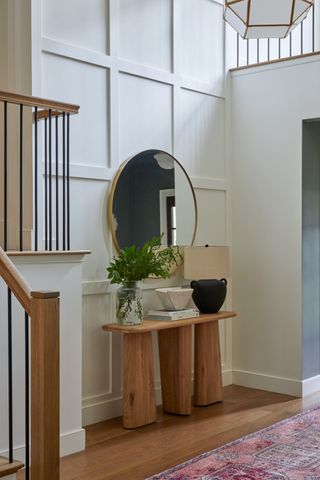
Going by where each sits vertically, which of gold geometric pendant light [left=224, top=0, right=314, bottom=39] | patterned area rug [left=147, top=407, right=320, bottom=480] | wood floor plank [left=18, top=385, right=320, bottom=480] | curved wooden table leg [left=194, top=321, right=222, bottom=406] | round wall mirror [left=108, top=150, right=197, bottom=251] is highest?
gold geometric pendant light [left=224, top=0, right=314, bottom=39]

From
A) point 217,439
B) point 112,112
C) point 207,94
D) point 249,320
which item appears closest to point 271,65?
point 207,94

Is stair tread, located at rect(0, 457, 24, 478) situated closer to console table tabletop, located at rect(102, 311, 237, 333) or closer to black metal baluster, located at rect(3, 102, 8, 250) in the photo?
black metal baluster, located at rect(3, 102, 8, 250)

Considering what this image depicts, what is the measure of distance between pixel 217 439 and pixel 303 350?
61.6 inches

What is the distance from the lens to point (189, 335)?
514 cm

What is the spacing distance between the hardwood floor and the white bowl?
0.80 m

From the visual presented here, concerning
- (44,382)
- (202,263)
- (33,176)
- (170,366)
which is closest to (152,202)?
(202,263)

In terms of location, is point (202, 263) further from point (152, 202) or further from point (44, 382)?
point (44, 382)

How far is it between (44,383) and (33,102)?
74.9 inches

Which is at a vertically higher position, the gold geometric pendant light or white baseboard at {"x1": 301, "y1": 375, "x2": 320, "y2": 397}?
the gold geometric pendant light

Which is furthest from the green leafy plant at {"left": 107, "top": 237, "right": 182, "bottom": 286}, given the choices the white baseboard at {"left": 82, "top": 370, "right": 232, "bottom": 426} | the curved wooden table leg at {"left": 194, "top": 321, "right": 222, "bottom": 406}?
the white baseboard at {"left": 82, "top": 370, "right": 232, "bottom": 426}

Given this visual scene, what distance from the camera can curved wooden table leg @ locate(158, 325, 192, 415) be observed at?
201 inches

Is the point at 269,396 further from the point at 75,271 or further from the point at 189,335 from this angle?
the point at 75,271

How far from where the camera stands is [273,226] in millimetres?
5887

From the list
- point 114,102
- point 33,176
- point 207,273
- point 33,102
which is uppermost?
point 114,102
